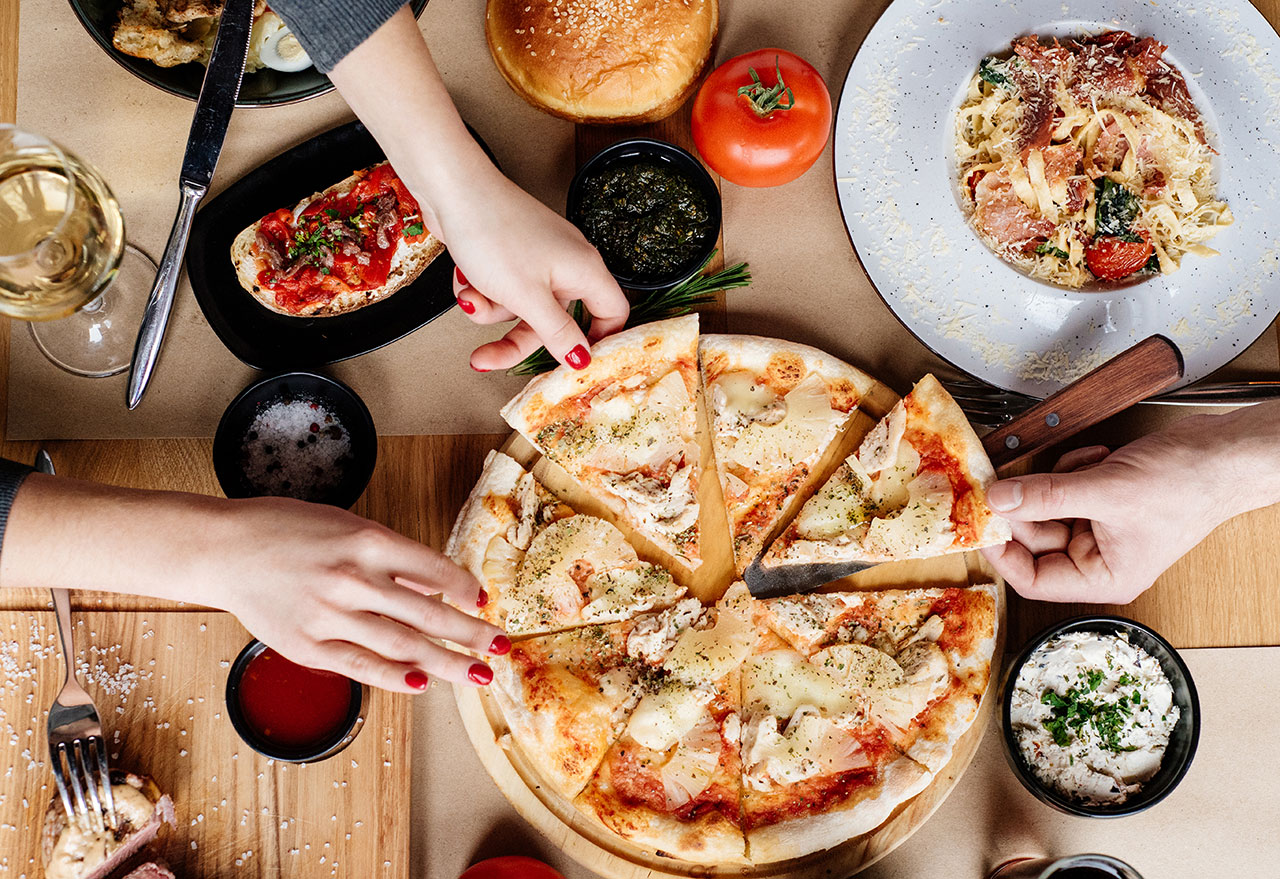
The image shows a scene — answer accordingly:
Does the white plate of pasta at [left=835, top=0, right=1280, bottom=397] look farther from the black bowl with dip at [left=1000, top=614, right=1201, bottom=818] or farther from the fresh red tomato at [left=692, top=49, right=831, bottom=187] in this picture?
the black bowl with dip at [left=1000, top=614, right=1201, bottom=818]

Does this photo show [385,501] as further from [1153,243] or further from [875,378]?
[1153,243]

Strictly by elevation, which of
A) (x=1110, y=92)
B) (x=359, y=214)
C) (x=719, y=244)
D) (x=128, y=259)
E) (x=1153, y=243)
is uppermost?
(x=128, y=259)

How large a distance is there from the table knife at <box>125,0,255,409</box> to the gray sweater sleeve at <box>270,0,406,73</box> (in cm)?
95

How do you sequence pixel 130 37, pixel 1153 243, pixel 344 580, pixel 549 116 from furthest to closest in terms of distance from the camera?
pixel 549 116 → pixel 1153 243 → pixel 130 37 → pixel 344 580

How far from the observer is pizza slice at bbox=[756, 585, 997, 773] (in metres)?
3.05

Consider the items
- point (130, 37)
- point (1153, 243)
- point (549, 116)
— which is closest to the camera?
point (130, 37)

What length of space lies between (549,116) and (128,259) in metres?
1.63

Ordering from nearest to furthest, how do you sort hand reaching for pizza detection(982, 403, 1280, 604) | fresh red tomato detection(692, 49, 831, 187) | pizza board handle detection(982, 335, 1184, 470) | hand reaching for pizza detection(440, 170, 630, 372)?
hand reaching for pizza detection(440, 170, 630, 372) → pizza board handle detection(982, 335, 1184, 470) → hand reaching for pizza detection(982, 403, 1280, 604) → fresh red tomato detection(692, 49, 831, 187)

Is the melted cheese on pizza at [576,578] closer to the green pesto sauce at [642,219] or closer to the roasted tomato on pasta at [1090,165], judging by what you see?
the green pesto sauce at [642,219]

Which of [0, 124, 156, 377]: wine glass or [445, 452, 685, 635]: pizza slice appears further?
[445, 452, 685, 635]: pizza slice

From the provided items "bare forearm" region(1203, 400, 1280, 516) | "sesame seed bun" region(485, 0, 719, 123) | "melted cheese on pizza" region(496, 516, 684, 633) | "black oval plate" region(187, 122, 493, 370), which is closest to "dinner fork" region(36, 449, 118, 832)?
"black oval plate" region(187, 122, 493, 370)

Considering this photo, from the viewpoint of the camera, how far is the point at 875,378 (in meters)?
3.25

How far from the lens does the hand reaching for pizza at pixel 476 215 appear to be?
2.26 meters

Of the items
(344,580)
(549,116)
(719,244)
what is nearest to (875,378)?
(719,244)
